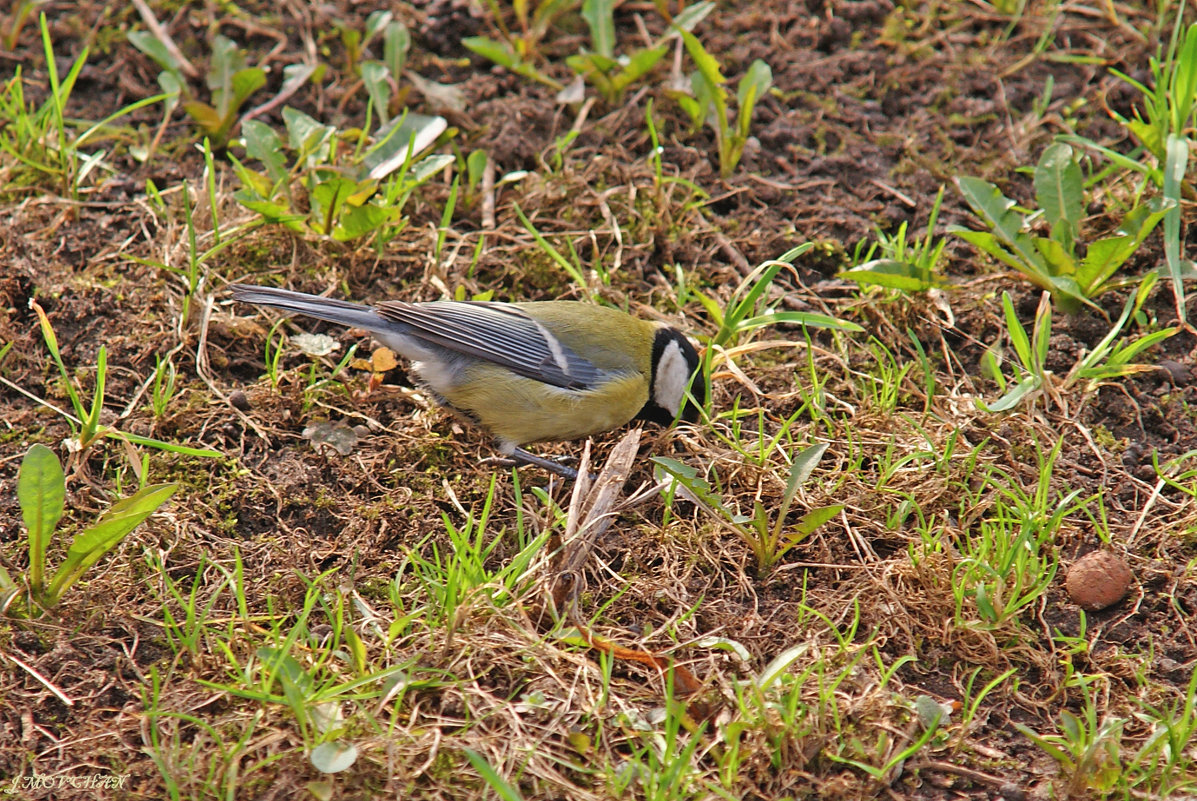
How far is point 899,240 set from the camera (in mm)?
4148

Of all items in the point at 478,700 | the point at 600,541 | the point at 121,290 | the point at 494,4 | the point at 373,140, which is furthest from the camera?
the point at 494,4

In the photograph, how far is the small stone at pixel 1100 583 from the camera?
3105 millimetres

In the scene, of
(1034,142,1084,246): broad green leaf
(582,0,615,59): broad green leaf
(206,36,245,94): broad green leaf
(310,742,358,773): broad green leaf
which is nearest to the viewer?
(310,742,358,773): broad green leaf

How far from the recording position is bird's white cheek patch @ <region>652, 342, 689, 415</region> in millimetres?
3777

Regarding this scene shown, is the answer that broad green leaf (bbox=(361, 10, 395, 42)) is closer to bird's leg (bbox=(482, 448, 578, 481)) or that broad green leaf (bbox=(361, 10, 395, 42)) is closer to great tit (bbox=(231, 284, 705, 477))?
great tit (bbox=(231, 284, 705, 477))

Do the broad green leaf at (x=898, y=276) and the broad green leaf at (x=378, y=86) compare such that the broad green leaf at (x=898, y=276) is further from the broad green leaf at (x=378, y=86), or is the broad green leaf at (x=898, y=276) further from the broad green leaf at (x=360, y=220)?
the broad green leaf at (x=378, y=86)

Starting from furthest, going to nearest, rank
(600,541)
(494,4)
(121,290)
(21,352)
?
(494,4)
(121,290)
(21,352)
(600,541)

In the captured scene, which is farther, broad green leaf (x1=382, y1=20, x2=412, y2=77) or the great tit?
broad green leaf (x1=382, y1=20, x2=412, y2=77)

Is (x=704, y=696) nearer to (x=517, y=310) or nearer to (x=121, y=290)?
(x=517, y=310)

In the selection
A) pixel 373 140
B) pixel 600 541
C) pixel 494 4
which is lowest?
pixel 600 541

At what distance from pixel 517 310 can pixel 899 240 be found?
57.4 inches

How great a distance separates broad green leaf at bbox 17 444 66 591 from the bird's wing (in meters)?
1.26

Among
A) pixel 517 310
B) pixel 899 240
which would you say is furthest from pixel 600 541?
pixel 899 240

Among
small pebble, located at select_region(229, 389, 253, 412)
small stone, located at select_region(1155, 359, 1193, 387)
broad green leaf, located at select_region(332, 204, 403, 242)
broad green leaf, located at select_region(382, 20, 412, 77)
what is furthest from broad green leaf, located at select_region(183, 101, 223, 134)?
small stone, located at select_region(1155, 359, 1193, 387)
